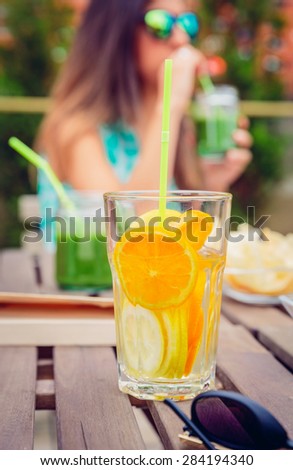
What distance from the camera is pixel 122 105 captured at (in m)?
2.25

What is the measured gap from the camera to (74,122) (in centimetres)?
224

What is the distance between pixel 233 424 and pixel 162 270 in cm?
18

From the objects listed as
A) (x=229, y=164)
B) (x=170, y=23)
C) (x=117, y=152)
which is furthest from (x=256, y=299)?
(x=117, y=152)

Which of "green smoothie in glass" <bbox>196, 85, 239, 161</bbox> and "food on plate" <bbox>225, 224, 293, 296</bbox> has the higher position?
"green smoothie in glass" <bbox>196, 85, 239, 161</bbox>

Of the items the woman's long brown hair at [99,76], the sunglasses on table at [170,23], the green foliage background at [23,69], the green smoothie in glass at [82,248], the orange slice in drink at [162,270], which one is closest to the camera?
the orange slice in drink at [162,270]

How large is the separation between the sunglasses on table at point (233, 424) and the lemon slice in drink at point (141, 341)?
10cm

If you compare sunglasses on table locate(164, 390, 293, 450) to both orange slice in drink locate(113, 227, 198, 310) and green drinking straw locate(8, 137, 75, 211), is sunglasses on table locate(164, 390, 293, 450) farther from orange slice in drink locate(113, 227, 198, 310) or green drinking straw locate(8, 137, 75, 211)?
green drinking straw locate(8, 137, 75, 211)

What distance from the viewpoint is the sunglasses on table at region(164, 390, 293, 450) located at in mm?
543

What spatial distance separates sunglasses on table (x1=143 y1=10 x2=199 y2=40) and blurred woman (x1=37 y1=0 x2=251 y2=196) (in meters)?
0.20

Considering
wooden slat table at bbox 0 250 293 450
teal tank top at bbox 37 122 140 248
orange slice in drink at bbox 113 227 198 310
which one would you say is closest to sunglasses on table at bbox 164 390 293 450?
wooden slat table at bbox 0 250 293 450

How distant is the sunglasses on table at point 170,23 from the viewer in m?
1.67

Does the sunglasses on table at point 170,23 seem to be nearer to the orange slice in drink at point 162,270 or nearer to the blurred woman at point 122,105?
the blurred woman at point 122,105

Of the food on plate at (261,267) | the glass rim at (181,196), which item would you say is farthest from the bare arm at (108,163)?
the glass rim at (181,196)

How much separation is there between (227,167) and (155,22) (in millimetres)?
560
